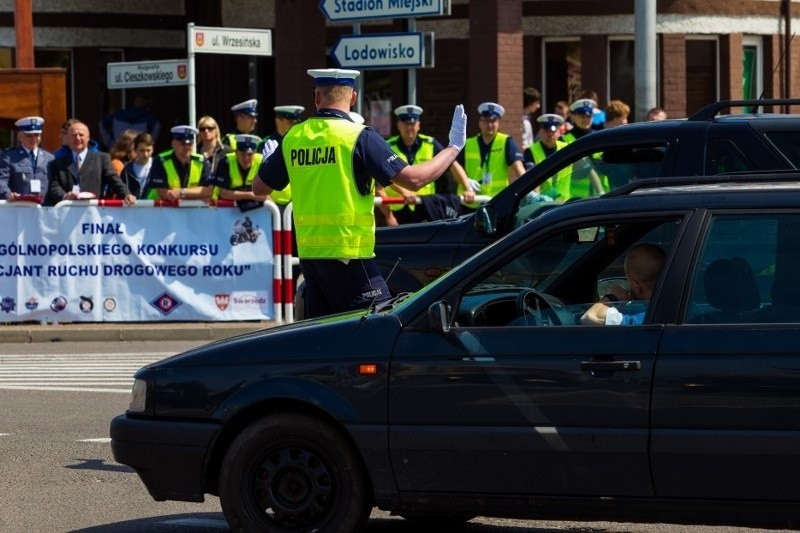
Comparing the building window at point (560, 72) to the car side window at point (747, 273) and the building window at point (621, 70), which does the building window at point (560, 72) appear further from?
the car side window at point (747, 273)

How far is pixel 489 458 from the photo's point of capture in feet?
20.5

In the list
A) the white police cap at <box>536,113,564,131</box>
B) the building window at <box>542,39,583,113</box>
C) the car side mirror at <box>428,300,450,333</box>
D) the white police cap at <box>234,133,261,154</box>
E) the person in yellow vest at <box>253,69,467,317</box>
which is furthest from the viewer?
the building window at <box>542,39,583,113</box>

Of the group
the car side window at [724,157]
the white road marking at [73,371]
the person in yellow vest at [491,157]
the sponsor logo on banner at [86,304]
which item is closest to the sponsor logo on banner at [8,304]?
the sponsor logo on banner at [86,304]

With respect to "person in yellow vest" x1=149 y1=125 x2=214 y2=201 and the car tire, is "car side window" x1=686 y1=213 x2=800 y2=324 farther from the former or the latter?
"person in yellow vest" x1=149 y1=125 x2=214 y2=201

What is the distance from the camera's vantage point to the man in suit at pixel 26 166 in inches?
634

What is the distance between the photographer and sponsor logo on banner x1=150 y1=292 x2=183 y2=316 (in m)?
15.9

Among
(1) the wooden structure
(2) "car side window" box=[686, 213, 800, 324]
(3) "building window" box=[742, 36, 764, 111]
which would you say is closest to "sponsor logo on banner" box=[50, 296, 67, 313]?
(1) the wooden structure

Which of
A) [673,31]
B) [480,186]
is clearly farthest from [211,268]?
[673,31]

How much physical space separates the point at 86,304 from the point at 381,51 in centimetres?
419

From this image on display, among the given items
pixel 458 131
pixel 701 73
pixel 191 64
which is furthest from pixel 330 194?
pixel 701 73

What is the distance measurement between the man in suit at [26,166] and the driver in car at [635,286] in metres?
10.4

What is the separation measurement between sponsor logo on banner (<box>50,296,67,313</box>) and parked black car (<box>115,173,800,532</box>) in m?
9.19

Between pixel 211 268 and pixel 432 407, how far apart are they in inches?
382

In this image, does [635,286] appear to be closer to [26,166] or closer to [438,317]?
[438,317]
